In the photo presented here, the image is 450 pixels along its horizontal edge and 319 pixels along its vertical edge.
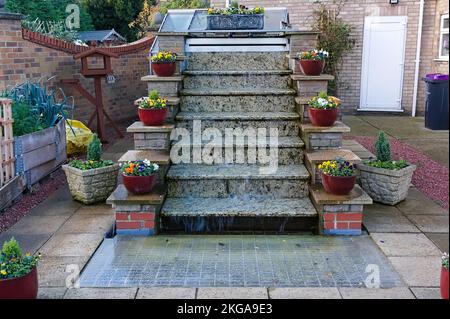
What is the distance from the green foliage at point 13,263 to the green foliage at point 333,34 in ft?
28.9

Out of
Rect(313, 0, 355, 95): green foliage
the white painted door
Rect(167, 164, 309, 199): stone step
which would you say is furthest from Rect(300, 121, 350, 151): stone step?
the white painted door

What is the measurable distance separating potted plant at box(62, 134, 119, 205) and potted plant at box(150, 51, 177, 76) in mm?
1179

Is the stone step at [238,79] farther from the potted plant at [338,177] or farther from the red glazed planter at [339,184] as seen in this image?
the red glazed planter at [339,184]

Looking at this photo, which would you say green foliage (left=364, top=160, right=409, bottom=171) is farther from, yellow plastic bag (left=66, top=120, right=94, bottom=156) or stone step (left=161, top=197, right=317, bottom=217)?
yellow plastic bag (left=66, top=120, right=94, bottom=156)

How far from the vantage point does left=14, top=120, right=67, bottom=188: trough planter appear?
5648 mm

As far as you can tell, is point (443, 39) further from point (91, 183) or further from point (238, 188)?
point (91, 183)

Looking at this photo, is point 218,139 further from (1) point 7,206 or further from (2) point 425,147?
(2) point 425,147

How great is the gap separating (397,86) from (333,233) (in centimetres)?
756

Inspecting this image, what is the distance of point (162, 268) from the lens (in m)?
3.85

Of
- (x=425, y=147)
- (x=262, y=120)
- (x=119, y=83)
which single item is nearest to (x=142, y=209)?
(x=262, y=120)

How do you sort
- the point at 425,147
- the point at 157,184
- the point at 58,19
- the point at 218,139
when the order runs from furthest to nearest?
the point at 58,19 → the point at 425,147 → the point at 218,139 → the point at 157,184

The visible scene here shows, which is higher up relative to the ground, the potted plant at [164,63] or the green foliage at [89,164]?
the potted plant at [164,63]

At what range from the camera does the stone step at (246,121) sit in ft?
18.6

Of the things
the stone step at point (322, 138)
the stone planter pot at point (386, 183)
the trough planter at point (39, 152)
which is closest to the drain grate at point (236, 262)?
the stone planter pot at point (386, 183)
